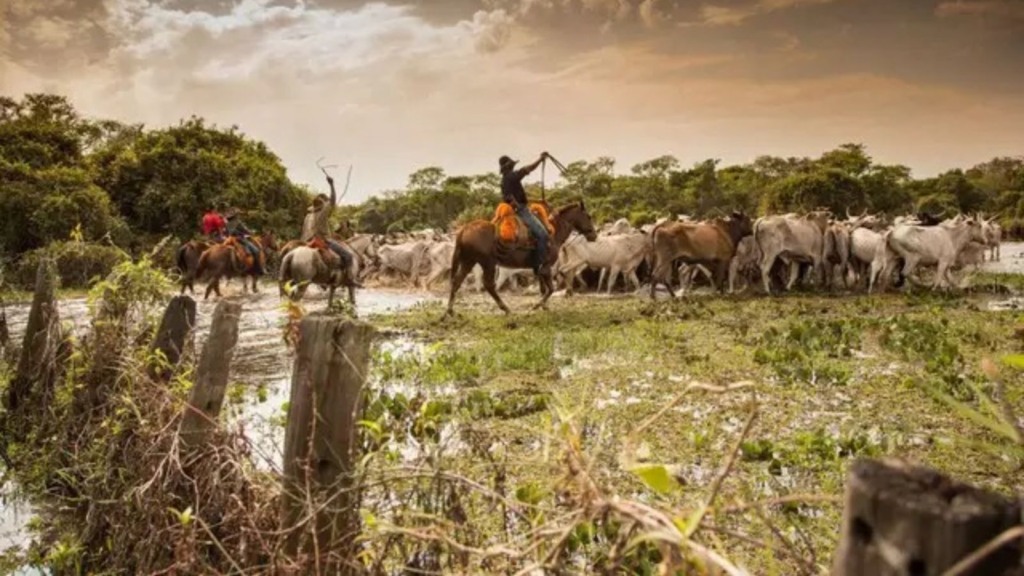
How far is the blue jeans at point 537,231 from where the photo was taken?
46.1 feet

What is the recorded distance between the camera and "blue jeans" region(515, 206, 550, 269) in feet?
46.1

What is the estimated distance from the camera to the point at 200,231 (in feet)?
111

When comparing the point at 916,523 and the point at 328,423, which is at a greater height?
the point at 916,523

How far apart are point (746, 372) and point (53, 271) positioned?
6.88m

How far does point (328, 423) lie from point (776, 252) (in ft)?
56.8

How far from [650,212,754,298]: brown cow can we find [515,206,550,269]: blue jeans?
3690 millimetres

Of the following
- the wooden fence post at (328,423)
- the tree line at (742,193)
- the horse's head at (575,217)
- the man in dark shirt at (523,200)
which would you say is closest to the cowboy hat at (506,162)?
the man in dark shirt at (523,200)

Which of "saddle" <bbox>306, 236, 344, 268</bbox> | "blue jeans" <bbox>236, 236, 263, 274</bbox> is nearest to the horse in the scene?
"saddle" <bbox>306, 236, 344, 268</bbox>

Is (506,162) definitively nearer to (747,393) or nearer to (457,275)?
(457,275)

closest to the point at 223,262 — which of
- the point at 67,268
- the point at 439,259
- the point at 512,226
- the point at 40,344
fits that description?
Answer: the point at 439,259

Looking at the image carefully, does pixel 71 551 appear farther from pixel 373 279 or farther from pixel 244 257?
pixel 373 279

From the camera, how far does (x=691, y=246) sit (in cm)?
1745

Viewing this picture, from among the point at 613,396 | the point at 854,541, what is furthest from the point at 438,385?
the point at 854,541

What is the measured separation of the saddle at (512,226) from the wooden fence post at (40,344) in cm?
843
